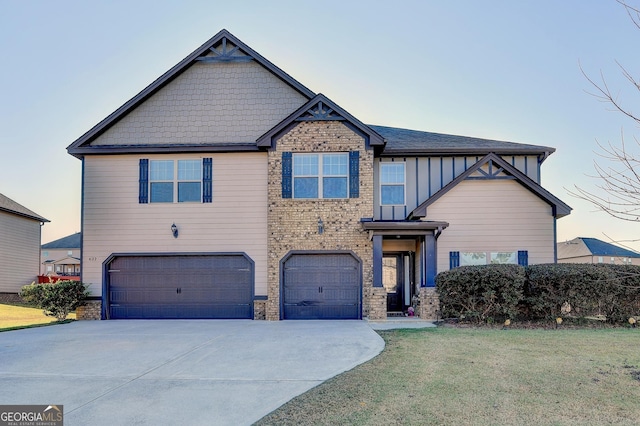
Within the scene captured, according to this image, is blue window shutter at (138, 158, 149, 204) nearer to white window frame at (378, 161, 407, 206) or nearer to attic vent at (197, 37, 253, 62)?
attic vent at (197, 37, 253, 62)

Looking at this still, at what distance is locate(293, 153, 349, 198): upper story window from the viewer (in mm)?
15523

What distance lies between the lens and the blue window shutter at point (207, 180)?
16.0 m

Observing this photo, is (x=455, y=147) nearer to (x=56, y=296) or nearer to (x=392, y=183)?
(x=392, y=183)

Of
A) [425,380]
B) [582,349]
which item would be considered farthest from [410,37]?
[425,380]

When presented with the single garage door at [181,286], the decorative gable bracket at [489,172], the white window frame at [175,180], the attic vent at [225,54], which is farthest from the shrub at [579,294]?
the attic vent at [225,54]

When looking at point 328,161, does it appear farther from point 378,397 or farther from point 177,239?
point 378,397

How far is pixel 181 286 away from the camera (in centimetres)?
1598

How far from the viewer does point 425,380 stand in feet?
22.4

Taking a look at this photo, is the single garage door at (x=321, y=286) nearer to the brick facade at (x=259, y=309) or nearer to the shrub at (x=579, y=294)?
the brick facade at (x=259, y=309)

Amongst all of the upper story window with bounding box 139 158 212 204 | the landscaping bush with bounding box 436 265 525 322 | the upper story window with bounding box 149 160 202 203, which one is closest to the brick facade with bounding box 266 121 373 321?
the upper story window with bounding box 139 158 212 204

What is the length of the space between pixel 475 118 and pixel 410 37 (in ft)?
12.2

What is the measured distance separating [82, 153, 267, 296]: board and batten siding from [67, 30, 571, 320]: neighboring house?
34 mm

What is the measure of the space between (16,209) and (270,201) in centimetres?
1949

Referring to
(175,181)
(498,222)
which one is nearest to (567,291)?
(498,222)
